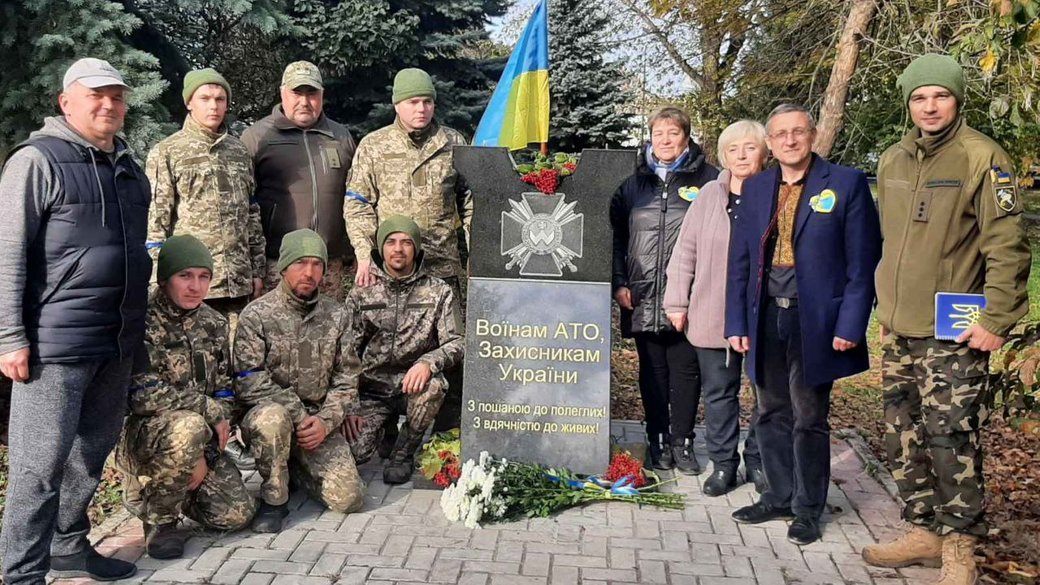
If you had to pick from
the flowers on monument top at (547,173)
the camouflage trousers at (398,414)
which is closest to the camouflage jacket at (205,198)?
the camouflage trousers at (398,414)

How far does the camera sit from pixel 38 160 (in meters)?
3.22

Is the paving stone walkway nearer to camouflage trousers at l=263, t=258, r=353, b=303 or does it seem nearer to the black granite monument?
the black granite monument

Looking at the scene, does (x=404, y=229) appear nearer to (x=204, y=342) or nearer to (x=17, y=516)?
(x=204, y=342)

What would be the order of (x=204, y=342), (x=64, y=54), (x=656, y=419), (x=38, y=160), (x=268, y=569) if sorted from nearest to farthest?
1. (x=38, y=160)
2. (x=268, y=569)
3. (x=204, y=342)
4. (x=656, y=419)
5. (x=64, y=54)

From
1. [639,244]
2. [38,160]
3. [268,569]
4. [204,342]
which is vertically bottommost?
[268,569]

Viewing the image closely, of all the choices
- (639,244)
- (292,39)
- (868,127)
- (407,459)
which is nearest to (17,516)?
(407,459)

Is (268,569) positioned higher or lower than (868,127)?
lower

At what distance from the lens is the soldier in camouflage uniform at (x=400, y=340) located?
16.0 ft

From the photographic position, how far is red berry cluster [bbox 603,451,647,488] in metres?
4.78

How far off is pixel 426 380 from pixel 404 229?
825 mm

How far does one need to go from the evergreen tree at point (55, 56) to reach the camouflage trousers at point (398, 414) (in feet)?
10.2

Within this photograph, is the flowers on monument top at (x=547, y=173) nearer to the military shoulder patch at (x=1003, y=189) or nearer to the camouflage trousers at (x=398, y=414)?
the camouflage trousers at (x=398, y=414)

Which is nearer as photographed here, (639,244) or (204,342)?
(204,342)

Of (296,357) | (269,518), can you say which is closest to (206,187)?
(296,357)
